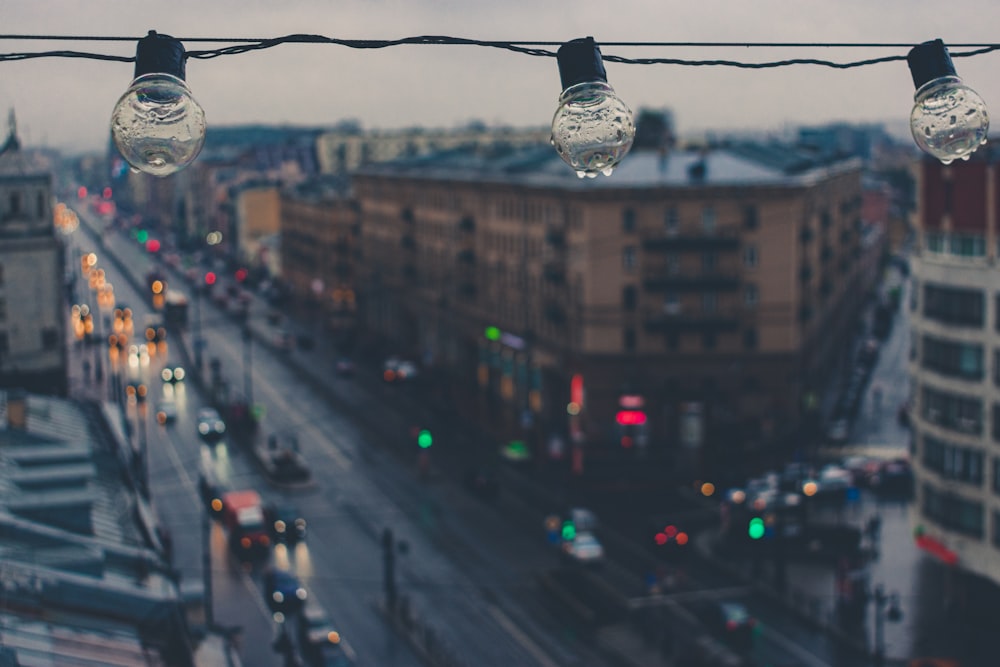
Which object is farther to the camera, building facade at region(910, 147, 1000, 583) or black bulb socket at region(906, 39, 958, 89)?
building facade at region(910, 147, 1000, 583)

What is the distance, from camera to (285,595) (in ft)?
121

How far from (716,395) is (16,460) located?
32087 mm

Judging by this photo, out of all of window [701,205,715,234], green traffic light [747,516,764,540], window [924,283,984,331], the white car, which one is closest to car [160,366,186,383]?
the white car

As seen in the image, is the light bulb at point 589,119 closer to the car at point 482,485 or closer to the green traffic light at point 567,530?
the green traffic light at point 567,530

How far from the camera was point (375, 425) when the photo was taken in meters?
63.7

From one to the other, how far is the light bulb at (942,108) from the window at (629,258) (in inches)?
1939

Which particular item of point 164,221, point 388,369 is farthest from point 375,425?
point 164,221

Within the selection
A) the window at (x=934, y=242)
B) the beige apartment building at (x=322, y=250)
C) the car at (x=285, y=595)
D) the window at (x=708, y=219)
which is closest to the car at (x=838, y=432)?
the window at (x=708, y=219)

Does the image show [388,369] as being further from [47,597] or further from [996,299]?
[47,597]

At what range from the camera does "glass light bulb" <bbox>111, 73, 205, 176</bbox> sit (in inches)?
201

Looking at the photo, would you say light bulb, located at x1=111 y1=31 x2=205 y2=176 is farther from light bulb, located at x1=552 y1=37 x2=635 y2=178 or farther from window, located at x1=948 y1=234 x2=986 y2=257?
window, located at x1=948 y1=234 x2=986 y2=257

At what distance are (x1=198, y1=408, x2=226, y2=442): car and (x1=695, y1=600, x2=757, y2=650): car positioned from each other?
31166 mm

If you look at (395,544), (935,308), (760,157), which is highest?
(760,157)

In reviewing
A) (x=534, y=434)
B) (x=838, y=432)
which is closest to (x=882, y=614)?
(x=838, y=432)
